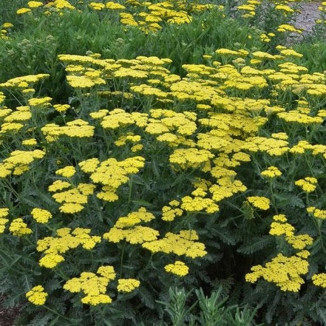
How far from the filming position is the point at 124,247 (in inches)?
129

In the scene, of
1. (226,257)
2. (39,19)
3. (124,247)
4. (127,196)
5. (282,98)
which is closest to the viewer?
(124,247)

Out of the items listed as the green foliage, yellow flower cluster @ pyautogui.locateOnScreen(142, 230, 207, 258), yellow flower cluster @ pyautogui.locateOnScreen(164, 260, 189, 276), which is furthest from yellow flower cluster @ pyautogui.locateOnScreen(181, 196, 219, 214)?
yellow flower cluster @ pyautogui.locateOnScreen(164, 260, 189, 276)

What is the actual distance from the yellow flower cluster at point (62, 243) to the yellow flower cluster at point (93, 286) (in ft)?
0.45

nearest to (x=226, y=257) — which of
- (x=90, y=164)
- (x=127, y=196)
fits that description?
(x=127, y=196)

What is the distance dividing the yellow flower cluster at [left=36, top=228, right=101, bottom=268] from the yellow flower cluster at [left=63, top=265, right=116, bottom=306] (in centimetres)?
14

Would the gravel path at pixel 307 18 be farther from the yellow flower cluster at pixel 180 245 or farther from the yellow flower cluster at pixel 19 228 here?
the yellow flower cluster at pixel 19 228

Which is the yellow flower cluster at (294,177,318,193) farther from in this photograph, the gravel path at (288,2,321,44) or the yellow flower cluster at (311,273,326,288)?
the gravel path at (288,2,321,44)

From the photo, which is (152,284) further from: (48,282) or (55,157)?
(55,157)

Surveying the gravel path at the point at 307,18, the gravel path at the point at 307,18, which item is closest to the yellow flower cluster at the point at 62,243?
the gravel path at the point at 307,18

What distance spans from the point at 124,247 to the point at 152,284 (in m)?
0.31

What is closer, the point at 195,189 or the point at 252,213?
the point at 252,213

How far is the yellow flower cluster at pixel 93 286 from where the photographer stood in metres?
2.77

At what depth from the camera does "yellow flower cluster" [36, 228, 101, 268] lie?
2977 millimetres

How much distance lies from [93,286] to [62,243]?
35 cm
